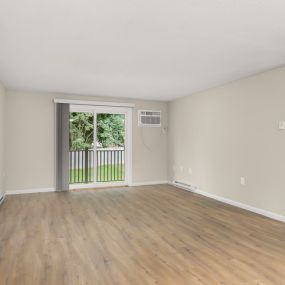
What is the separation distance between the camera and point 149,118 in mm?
6594

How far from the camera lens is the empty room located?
7.32ft

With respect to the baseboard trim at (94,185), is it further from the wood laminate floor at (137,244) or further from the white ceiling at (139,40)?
the white ceiling at (139,40)

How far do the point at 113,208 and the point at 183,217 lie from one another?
4.02 ft

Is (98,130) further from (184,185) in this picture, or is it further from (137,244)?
(137,244)

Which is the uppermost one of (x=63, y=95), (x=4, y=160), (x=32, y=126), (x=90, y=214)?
(x=63, y=95)

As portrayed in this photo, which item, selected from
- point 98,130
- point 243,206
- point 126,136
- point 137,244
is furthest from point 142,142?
point 137,244

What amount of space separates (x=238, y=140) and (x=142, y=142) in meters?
2.67

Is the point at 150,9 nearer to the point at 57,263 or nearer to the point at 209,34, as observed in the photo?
the point at 209,34

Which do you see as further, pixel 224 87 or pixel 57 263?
pixel 224 87

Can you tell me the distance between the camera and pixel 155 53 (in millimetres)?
3145

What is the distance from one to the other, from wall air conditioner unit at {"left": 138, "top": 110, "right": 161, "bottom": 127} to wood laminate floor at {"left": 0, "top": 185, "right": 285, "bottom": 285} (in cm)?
241

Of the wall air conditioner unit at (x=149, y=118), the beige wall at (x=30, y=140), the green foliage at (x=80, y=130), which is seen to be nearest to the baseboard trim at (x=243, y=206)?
the wall air conditioner unit at (x=149, y=118)

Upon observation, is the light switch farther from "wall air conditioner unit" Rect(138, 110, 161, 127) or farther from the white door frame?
the white door frame

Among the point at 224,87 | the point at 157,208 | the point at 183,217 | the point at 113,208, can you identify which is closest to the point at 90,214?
the point at 113,208
